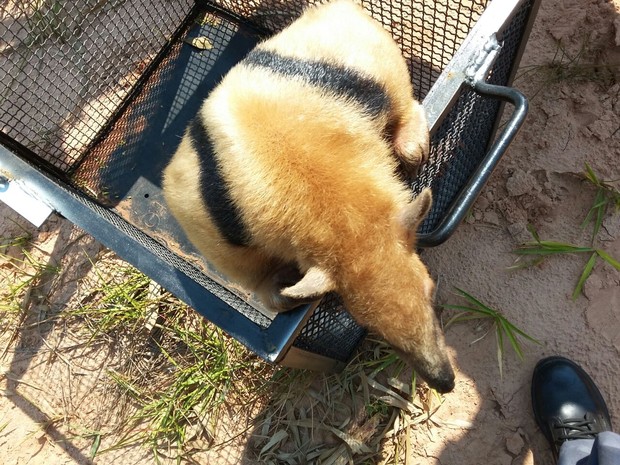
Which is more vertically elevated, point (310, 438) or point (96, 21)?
point (96, 21)

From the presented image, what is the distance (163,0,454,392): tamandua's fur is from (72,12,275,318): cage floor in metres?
1.19

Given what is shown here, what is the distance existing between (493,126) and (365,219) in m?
1.54

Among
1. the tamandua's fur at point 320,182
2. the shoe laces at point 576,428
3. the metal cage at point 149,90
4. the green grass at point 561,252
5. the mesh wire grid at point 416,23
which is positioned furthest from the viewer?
the mesh wire grid at point 416,23

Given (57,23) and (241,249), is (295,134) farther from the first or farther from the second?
(57,23)

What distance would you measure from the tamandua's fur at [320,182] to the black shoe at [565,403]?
1127 millimetres

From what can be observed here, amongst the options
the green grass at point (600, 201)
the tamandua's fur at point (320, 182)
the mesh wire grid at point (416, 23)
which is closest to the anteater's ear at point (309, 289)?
the tamandua's fur at point (320, 182)

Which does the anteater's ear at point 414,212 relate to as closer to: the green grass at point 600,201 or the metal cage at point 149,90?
the metal cage at point 149,90

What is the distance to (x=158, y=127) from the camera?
4375 millimetres

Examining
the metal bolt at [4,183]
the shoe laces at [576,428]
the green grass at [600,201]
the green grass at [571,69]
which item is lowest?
the shoe laces at [576,428]

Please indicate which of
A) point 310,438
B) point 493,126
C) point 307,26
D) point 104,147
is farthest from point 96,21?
point 310,438

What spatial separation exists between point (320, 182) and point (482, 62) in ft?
2.55

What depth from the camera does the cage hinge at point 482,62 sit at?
214 cm

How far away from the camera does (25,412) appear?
396cm

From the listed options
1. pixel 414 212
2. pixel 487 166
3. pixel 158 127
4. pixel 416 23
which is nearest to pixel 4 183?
pixel 414 212
